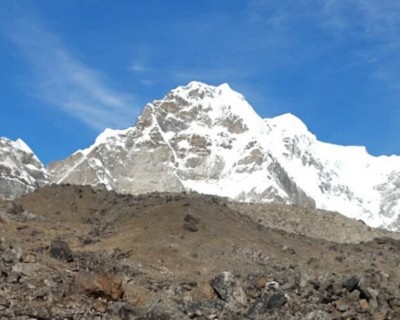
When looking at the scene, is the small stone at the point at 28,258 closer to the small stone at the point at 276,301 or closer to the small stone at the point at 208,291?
the small stone at the point at 208,291

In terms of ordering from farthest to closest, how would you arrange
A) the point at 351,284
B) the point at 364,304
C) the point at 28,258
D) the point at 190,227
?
the point at 190,227
the point at 351,284
the point at 364,304
the point at 28,258

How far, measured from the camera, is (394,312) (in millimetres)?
22688

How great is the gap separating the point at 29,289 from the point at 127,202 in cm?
2399

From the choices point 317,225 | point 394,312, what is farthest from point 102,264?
point 317,225

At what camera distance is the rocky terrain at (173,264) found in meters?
17.6

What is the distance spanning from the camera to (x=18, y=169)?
184500mm

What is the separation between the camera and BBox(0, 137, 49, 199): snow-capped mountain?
175 metres

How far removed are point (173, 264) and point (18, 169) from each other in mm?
161988

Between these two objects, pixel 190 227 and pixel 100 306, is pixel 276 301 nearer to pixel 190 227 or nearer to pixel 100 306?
pixel 100 306

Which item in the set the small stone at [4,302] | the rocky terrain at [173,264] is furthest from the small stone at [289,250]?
the small stone at [4,302]

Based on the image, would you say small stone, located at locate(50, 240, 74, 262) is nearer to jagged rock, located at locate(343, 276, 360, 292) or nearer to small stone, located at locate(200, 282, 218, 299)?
small stone, located at locate(200, 282, 218, 299)

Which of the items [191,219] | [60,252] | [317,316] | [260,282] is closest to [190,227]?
[191,219]

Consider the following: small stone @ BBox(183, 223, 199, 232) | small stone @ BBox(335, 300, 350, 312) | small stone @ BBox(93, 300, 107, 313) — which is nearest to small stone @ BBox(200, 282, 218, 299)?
small stone @ BBox(335, 300, 350, 312)

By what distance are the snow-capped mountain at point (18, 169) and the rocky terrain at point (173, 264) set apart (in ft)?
433
